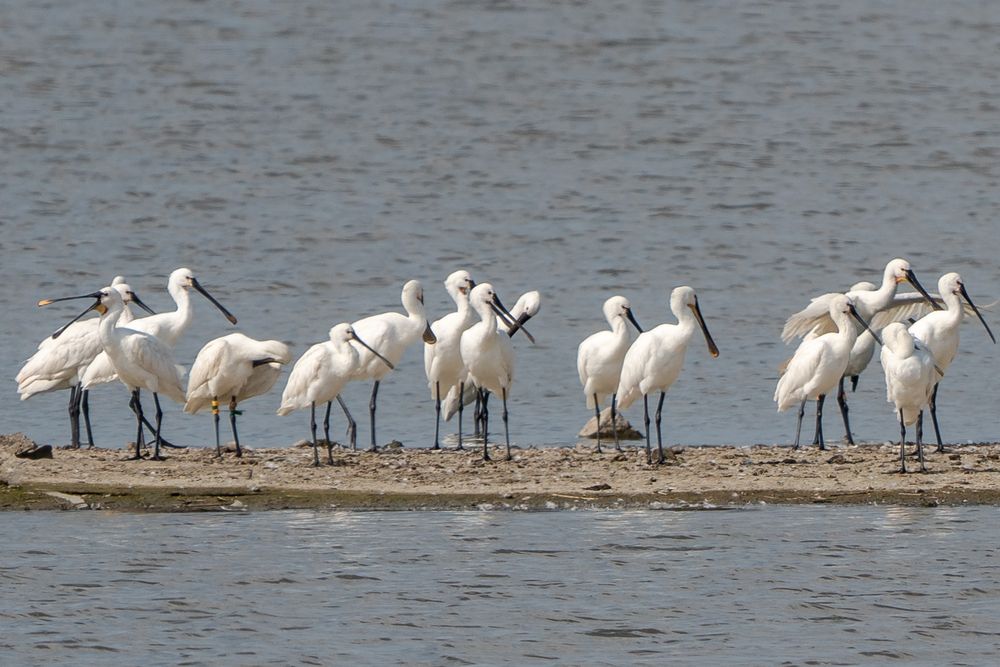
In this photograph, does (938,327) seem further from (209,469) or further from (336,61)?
(336,61)

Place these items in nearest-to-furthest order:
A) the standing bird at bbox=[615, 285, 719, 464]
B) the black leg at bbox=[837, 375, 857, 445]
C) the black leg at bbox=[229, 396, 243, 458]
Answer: the black leg at bbox=[229, 396, 243, 458]
the standing bird at bbox=[615, 285, 719, 464]
the black leg at bbox=[837, 375, 857, 445]

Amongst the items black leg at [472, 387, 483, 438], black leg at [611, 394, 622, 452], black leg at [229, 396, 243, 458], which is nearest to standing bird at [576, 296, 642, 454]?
black leg at [611, 394, 622, 452]

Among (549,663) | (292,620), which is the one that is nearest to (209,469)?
(292,620)

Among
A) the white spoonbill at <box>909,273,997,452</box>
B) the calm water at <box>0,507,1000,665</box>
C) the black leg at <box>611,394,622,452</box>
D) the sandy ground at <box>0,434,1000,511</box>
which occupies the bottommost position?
the calm water at <box>0,507,1000,665</box>

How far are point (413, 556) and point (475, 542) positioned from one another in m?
0.50

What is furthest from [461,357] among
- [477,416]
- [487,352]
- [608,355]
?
[477,416]

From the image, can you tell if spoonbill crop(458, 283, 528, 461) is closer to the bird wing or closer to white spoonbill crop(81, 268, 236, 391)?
white spoonbill crop(81, 268, 236, 391)

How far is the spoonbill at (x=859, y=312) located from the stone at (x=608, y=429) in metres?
1.55

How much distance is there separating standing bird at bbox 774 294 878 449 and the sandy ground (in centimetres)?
56

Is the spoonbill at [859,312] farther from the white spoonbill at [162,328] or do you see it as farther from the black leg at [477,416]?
the white spoonbill at [162,328]

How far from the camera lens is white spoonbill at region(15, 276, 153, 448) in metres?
16.8

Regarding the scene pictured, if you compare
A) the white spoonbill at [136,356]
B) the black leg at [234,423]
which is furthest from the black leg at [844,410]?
the white spoonbill at [136,356]

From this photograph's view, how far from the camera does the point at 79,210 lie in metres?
31.5

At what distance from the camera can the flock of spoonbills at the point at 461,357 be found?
15.6 meters
